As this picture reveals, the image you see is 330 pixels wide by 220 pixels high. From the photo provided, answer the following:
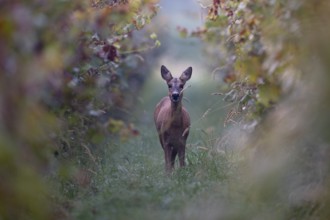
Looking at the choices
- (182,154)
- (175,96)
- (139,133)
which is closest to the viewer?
(139,133)

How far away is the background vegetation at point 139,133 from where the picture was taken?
5.39m

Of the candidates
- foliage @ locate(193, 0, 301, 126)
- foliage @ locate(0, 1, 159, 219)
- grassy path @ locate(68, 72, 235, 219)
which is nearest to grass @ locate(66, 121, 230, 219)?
grassy path @ locate(68, 72, 235, 219)

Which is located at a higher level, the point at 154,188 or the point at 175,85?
the point at 175,85

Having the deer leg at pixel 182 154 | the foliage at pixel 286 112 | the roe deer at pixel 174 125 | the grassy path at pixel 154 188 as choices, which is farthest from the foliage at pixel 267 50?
the roe deer at pixel 174 125

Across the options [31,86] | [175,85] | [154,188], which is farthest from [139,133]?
[175,85]

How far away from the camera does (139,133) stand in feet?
24.6

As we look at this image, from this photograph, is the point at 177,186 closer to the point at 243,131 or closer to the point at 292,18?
the point at 243,131

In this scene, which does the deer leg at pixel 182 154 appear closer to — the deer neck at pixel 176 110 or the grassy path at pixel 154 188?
the grassy path at pixel 154 188

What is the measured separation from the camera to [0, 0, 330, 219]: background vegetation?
5387mm

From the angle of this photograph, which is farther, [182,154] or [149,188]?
[182,154]

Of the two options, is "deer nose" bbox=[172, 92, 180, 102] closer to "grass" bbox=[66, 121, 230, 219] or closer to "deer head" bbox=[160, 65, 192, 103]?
"deer head" bbox=[160, 65, 192, 103]

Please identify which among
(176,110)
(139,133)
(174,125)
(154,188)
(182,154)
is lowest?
(154,188)

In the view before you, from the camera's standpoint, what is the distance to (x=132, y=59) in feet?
49.2

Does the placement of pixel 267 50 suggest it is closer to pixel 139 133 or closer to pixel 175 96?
pixel 139 133
